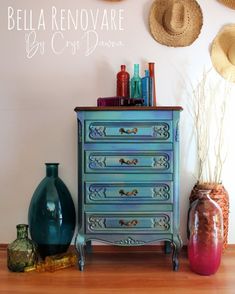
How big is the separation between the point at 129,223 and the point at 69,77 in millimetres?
1168

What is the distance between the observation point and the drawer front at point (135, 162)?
2.24m

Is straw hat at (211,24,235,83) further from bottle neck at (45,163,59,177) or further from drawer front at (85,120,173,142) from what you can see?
bottle neck at (45,163,59,177)

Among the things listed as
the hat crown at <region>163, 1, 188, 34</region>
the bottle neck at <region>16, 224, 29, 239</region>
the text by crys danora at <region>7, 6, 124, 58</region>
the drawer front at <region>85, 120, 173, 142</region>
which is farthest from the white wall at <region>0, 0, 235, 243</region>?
the drawer front at <region>85, 120, 173, 142</region>

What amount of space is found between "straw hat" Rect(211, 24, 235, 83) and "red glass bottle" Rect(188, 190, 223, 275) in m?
1.00

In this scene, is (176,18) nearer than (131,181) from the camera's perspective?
No

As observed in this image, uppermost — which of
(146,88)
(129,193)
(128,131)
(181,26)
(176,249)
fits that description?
(181,26)

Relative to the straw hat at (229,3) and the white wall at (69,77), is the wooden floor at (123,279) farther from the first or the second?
the straw hat at (229,3)

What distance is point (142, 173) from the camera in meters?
2.24

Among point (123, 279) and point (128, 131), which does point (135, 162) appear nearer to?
point (128, 131)

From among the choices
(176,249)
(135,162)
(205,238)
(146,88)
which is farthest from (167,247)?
(146,88)

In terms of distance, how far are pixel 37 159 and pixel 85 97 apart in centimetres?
58

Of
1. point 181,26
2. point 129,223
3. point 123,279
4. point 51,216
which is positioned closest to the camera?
point 123,279

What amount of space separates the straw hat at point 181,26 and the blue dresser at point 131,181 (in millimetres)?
737

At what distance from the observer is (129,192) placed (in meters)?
2.24
